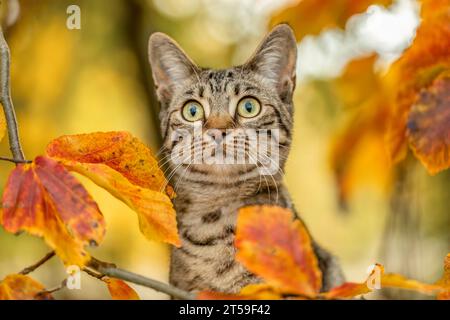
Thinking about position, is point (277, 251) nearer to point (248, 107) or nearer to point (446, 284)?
point (446, 284)

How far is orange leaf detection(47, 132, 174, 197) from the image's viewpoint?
105cm

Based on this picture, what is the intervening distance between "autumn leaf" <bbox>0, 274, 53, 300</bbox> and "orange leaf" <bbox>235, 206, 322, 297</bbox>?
0.32 meters

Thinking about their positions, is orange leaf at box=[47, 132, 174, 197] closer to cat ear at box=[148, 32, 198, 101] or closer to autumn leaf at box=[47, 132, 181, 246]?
autumn leaf at box=[47, 132, 181, 246]

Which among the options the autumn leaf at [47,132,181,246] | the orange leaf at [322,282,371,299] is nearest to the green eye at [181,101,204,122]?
the autumn leaf at [47,132,181,246]

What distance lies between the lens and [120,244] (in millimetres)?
3199

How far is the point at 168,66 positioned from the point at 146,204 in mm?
774

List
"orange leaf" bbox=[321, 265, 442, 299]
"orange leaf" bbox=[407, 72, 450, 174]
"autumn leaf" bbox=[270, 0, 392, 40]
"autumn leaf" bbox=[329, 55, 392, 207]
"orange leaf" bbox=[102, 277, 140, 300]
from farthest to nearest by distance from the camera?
1. "autumn leaf" bbox=[329, 55, 392, 207]
2. "autumn leaf" bbox=[270, 0, 392, 40]
3. "orange leaf" bbox=[407, 72, 450, 174]
4. "orange leaf" bbox=[102, 277, 140, 300]
5. "orange leaf" bbox=[321, 265, 442, 299]

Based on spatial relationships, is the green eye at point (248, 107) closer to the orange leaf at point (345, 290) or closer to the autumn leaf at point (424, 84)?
the autumn leaf at point (424, 84)

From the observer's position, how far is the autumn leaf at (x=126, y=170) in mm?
921

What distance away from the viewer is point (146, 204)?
95 centimetres

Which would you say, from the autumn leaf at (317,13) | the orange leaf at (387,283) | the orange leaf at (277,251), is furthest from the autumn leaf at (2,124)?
the autumn leaf at (317,13)

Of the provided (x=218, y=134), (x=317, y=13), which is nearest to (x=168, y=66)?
(x=218, y=134)

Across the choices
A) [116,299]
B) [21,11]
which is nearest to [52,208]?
[116,299]
